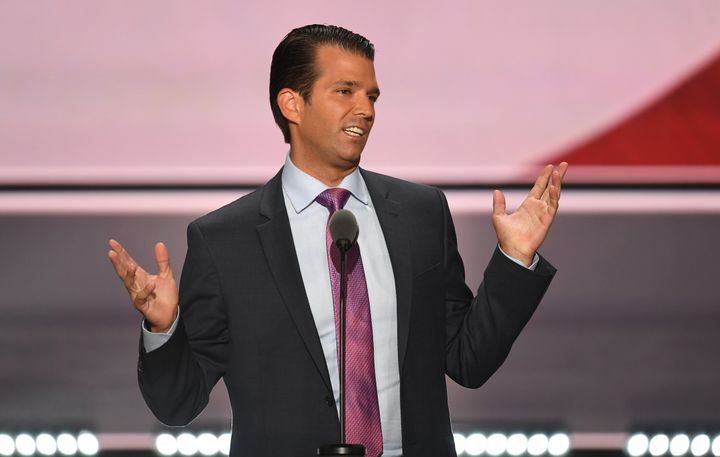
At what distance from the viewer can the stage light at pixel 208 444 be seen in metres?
3.40

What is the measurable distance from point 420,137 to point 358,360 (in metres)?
1.66

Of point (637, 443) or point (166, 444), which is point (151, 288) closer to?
point (166, 444)

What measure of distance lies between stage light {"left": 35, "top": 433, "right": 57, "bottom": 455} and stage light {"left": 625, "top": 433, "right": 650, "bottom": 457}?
178 centimetres

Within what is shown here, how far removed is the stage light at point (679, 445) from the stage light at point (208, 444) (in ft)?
4.59

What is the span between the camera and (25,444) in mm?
3445

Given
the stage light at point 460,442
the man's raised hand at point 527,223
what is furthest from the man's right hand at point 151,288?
the stage light at point 460,442

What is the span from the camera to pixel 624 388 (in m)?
3.47

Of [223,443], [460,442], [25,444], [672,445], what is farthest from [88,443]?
[672,445]

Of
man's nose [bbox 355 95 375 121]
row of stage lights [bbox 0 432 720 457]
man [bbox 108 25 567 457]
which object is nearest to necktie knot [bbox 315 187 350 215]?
man [bbox 108 25 567 457]

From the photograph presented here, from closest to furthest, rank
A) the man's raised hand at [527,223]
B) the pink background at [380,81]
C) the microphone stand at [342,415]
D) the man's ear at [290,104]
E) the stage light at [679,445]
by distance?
1. the microphone stand at [342,415]
2. the man's raised hand at [527,223]
3. the man's ear at [290,104]
4. the pink background at [380,81]
5. the stage light at [679,445]

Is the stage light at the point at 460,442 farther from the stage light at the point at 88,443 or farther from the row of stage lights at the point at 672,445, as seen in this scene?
the stage light at the point at 88,443

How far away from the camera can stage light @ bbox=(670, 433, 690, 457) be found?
11.2ft

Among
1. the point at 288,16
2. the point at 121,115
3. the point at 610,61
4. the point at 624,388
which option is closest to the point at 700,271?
the point at 624,388

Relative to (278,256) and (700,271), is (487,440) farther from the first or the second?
(278,256)
